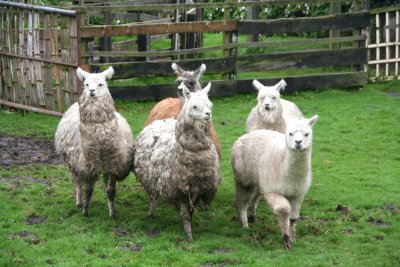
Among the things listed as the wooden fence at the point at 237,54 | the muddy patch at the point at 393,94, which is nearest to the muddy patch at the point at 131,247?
the wooden fence at the point at 237,54

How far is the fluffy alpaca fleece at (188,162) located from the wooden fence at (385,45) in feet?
32.3

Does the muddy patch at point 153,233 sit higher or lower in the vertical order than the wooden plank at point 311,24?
lower

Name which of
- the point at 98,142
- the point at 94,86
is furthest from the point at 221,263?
the point at 94,86

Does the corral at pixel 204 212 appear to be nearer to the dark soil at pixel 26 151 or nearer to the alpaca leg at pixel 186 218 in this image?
the dark soil at pixel 26 151

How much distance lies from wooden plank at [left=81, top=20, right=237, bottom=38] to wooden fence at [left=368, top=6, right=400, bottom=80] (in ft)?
11.7

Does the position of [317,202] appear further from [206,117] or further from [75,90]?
[75,90]

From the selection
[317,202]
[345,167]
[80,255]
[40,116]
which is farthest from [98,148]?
[40,116]

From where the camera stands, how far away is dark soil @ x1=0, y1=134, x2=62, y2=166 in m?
11.4

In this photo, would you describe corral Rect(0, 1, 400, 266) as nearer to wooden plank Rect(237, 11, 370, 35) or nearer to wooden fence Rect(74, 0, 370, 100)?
wooden fence Rect(74, 0, 370, 100)

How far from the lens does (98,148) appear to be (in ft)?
28.1

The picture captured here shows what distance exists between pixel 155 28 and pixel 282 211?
26.6 feet

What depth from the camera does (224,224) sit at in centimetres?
880

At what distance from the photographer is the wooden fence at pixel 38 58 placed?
12.7m

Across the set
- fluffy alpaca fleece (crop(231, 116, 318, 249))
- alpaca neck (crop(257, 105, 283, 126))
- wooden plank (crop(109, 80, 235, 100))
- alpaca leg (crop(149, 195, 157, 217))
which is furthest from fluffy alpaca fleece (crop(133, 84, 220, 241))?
wooden plank (crop(109, 80, 235, 100))
